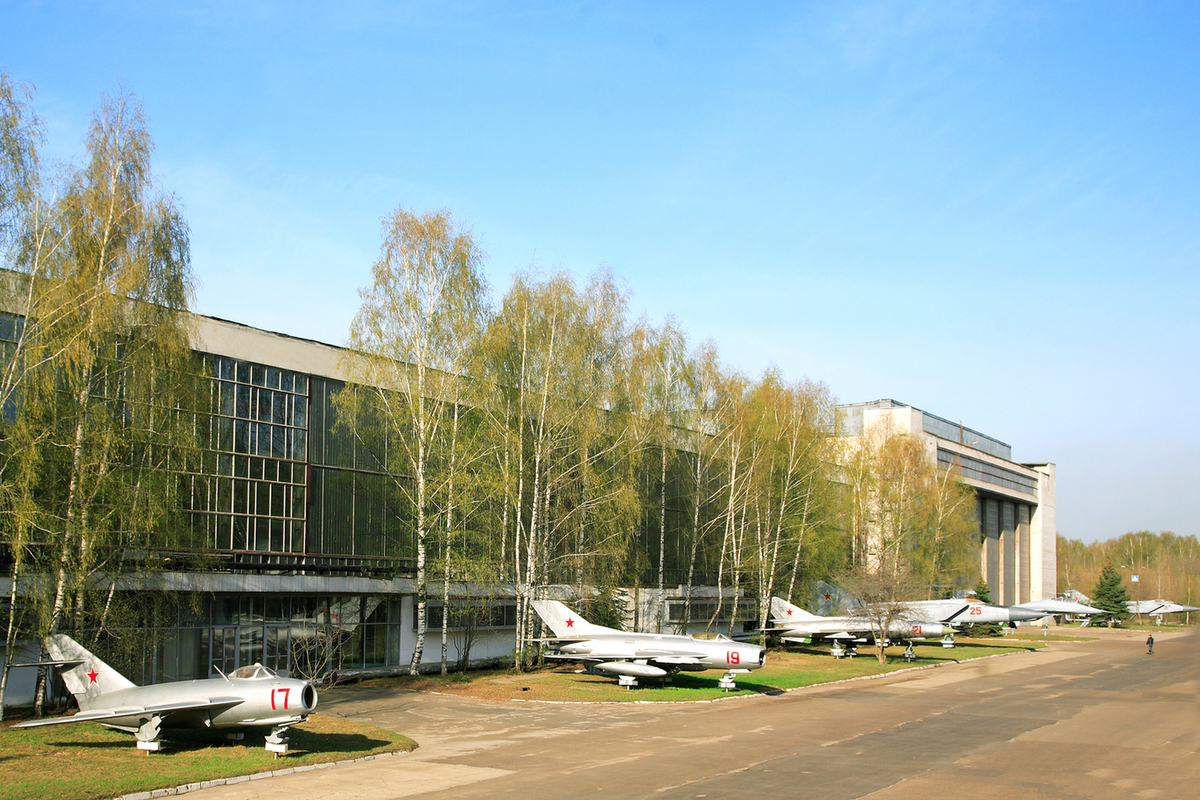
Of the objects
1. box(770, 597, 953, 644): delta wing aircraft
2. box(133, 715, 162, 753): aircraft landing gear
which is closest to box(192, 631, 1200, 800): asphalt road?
box(133, 715, 162, 753): aircraft landing gear

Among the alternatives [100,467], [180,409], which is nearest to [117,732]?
[100,467]

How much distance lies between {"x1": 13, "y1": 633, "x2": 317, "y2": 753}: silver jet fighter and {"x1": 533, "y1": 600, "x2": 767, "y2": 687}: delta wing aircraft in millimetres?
15152

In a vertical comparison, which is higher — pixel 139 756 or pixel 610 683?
pixel 139 756

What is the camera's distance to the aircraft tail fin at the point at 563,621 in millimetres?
35750

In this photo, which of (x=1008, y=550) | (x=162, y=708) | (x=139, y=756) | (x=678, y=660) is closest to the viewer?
(x=139, y=756)

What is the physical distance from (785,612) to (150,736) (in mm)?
37986

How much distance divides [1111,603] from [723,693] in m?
72.1

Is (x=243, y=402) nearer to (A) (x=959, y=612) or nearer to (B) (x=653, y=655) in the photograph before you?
(B) (x=653, y=655)

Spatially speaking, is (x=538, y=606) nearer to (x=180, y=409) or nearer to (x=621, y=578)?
(x=621, y=578)

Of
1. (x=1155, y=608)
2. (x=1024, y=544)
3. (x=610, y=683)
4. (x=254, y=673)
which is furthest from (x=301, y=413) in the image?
(x=1155, y=608)

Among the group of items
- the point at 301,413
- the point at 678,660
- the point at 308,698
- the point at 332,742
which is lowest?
the point at 678,660

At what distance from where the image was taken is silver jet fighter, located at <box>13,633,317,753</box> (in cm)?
1948

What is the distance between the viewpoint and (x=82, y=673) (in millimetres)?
20859

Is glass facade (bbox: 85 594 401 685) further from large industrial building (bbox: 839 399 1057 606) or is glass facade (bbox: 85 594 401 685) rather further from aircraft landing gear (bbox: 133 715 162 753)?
large industrial building (bbox: 839 399 1057 606)
